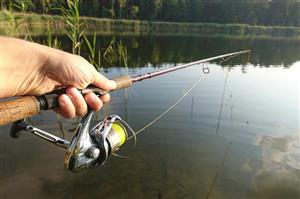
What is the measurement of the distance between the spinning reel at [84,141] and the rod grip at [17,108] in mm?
354

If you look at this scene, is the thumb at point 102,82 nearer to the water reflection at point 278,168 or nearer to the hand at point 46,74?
the hand at point 46,74

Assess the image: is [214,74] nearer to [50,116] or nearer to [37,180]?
[50,116]

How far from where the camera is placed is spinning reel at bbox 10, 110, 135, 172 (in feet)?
6.50

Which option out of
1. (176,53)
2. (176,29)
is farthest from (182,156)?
(176,29)

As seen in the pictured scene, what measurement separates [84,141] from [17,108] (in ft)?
1.86

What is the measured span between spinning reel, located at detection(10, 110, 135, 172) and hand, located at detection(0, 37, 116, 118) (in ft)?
0.51

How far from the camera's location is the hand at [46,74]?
5.91ft

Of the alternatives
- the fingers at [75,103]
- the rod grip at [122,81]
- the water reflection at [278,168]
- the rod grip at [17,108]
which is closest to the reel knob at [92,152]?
the fingers at [75,103]

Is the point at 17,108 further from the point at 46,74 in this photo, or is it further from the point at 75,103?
the point at 46,74

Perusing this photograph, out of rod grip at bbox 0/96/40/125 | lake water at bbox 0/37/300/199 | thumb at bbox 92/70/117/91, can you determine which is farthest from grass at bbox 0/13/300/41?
rod grip at bbox 0/96/40/125

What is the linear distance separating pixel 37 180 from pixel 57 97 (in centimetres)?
257

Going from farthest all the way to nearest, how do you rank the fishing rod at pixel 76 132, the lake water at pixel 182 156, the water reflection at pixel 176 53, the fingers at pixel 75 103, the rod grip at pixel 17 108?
the water reflection at pixel 176 53
the lake water at pixel 182 156
the fingers at pixel 75 103
the fishing rod at pixel 76 132
the rod grip at pixel 17 108

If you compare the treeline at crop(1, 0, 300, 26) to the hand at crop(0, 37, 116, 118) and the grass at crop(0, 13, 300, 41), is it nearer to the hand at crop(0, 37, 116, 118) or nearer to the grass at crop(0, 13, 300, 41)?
the grass at crop(0, 13, 300, 41)

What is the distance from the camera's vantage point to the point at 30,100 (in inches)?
68.1
